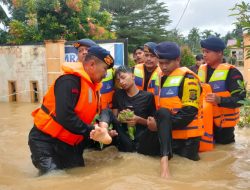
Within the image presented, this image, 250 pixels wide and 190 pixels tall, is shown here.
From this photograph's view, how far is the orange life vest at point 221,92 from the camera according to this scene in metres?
5.28

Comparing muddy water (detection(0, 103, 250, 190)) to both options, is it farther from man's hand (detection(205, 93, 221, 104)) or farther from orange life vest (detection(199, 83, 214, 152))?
man's hand (detection(205, 93, 221, 104))

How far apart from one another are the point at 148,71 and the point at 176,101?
101cm

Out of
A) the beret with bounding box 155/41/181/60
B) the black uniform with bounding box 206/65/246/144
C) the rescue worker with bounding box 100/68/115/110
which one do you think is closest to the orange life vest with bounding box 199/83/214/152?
the black uniform with bounding box 206/65/246/144

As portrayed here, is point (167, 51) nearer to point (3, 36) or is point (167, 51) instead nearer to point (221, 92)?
point (221, 92)

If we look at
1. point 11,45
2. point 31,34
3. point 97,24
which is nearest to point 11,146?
point 11,45

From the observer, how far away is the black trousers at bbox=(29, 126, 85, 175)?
13.2 ft

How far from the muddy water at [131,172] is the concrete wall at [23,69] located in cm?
601

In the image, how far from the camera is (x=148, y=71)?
5.36m

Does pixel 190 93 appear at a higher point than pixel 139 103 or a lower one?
higher

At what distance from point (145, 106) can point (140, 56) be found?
208 cm

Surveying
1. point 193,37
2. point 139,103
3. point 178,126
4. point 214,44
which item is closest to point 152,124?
point 178,126

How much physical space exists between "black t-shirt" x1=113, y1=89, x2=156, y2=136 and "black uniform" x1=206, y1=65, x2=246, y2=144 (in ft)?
3.15

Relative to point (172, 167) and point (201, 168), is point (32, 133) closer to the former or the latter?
point (172, 167)

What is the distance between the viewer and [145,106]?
4852 mm
